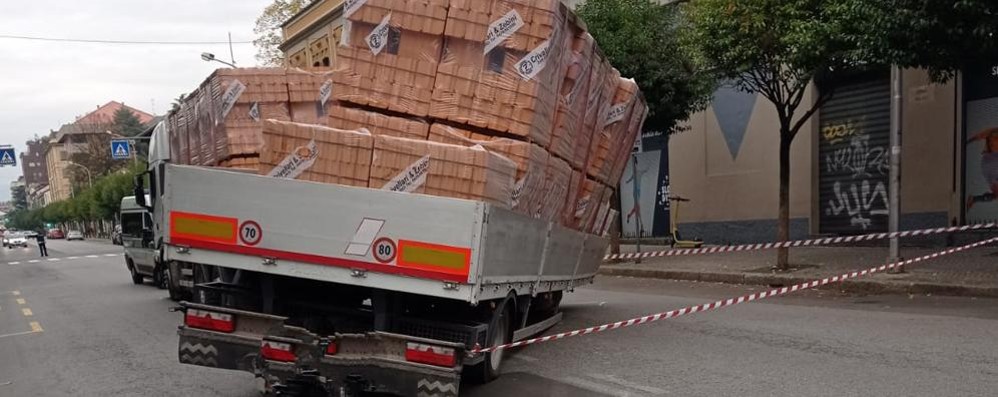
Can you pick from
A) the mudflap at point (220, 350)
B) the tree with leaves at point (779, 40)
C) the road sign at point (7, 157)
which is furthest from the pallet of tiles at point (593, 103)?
the road sign at point (7, 157)

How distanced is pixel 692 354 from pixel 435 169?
3.53 m

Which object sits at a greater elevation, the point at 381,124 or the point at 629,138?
the point at 629,138

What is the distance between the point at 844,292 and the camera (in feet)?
35.7

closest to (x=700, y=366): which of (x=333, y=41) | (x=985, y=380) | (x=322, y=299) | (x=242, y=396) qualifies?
(x=985, y=380)

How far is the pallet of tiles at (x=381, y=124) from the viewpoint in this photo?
5531mm

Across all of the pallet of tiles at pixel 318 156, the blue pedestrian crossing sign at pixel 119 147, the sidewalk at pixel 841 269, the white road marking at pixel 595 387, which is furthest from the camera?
the blue pedestrian crossing sign at pixel 119 147

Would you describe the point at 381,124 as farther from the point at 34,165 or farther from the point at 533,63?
the point at 34,165

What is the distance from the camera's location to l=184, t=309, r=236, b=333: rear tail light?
5.15 m

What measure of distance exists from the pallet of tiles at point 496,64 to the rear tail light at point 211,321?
2035 millimetres

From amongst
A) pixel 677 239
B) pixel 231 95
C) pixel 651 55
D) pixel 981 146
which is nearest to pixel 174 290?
pixel 231 95

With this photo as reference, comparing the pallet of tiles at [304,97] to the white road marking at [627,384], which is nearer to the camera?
the white road marking at [627,384]

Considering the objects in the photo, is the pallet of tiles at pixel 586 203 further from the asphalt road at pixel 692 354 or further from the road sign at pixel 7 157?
the road sign at pixel 7 157

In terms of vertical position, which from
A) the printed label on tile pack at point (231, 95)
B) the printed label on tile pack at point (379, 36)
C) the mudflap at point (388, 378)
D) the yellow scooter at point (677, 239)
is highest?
the printed label on tile pack at point (379, 36)

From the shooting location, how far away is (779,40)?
37.7ft
